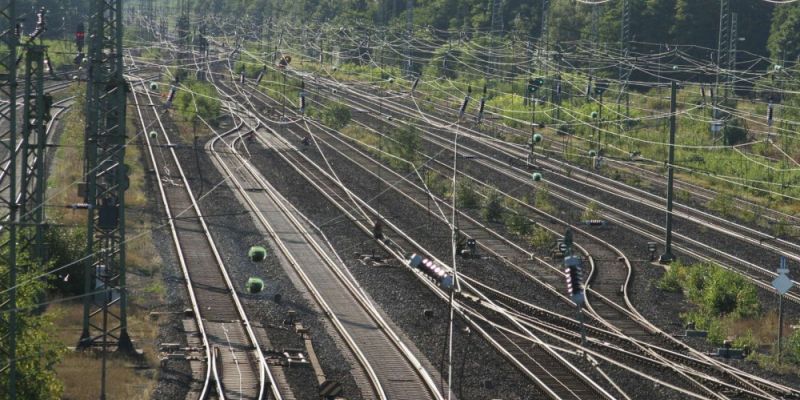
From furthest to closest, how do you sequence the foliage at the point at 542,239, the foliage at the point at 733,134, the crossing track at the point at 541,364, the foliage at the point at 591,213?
the foliage at the point at 733,134
the foliage at the point at 591,213
the foliage at the point at 542,239
the crossing track at the point at 541,364

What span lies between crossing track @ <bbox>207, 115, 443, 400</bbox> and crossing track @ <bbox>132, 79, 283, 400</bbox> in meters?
1.36

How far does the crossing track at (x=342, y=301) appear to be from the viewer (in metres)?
16.5

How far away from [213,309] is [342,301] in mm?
2235

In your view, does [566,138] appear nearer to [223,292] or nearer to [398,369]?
[223,292]

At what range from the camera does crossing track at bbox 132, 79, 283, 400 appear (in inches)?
634

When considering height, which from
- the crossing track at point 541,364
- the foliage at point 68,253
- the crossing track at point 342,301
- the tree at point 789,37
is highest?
the tree at point 789,37

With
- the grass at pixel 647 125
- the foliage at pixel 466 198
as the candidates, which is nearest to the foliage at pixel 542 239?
the foliage at pixel 466 198

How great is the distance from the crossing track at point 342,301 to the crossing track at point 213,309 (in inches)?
53.5

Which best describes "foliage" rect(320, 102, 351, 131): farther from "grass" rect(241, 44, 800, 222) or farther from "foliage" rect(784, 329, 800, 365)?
"foliage" rect(784, 329, 800, 365)

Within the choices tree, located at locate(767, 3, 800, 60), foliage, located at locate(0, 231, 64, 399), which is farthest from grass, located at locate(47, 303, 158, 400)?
tree, located at locate(767, 3, 800, 60)

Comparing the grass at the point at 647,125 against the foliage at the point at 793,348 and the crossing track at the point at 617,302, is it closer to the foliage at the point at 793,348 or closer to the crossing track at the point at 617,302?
the crossing track at the point at 617,302

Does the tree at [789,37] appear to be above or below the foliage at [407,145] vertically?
above

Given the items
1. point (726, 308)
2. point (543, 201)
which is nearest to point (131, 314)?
point (726, 308)

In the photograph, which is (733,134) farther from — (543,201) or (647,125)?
(543,201)
